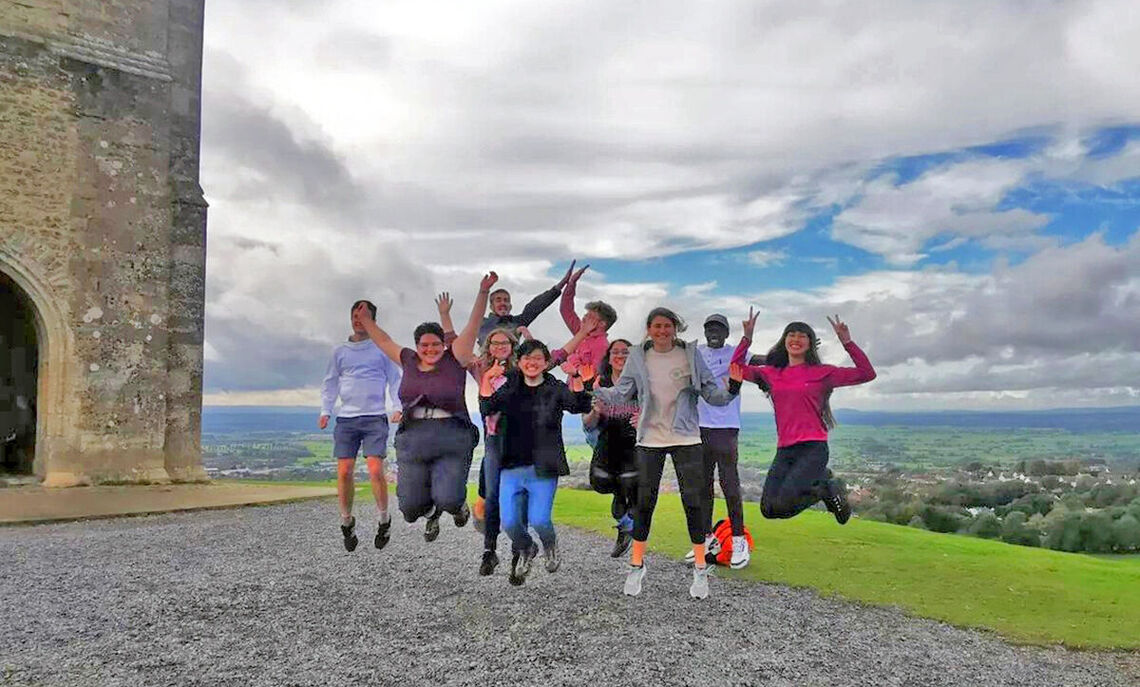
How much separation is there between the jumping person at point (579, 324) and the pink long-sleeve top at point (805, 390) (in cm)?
132

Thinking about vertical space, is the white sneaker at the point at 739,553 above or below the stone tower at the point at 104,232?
below

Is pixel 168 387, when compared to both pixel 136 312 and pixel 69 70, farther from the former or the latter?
pixel 69 70

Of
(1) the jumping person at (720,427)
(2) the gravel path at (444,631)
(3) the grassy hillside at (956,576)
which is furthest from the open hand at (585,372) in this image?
(3) the grassy hillside at (956,576)

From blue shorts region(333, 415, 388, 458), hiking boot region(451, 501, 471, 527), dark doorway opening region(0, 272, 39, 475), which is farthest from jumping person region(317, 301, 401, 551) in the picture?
dark doorway opening region(0, 272, 39, 475)

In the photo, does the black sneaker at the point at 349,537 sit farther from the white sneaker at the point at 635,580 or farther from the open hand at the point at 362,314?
the white sneaker at the point at 635,580

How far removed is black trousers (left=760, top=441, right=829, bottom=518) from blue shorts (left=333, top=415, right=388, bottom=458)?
3202 mm

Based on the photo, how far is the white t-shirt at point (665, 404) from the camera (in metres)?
6.20

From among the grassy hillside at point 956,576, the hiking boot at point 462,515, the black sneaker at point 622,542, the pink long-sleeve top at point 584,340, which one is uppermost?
the pink long-sleeve top at point 584,340

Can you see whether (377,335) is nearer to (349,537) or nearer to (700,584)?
(349,537)

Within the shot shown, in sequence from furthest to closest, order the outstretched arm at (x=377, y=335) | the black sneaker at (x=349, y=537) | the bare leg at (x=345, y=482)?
the black sneaker at (x=349, y=537), the bare leg at (x=345, y=482), the outstretched arm at (x=377, y=335)

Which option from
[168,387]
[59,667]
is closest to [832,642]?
[59,667]

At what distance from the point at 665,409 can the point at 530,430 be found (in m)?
0.95

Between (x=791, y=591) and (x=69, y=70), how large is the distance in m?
14.4

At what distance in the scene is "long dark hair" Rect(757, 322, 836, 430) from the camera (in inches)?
250
